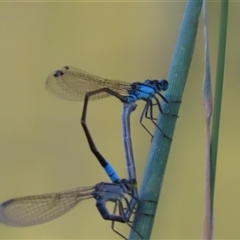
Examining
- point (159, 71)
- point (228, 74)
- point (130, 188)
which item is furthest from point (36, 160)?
point (228, 74)

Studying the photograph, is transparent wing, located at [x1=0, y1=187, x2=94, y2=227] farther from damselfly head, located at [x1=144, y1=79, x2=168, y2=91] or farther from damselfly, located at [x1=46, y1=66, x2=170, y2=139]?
damselfly head, located at [x1=144, y1=79, x2=168, y2=91]

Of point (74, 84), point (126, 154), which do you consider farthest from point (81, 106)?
point (126, 154)

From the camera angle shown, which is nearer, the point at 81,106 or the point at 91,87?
the point at 91,87

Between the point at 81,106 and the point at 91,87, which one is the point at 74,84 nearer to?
the point at 91,87

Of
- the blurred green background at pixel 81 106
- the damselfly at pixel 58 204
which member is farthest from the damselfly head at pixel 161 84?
the blurred green background at pixel 81 106

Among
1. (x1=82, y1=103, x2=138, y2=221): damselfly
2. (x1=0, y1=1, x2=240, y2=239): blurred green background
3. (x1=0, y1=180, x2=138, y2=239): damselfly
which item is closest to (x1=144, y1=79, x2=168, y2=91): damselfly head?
(x1=82, y1=103, x2=138, y2=221): damselfly

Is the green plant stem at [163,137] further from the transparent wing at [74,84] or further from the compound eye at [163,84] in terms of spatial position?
the transparent wing at [74,84]
